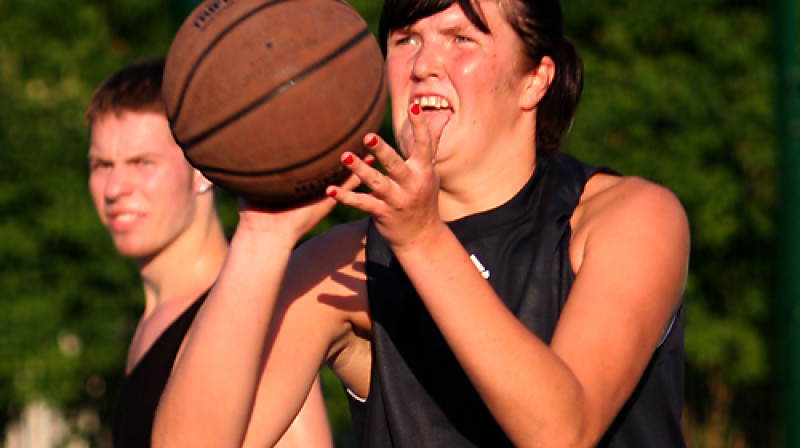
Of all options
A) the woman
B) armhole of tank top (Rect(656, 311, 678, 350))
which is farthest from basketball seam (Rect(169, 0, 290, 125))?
armhole of tank top (Rect(656, 311, 678, 350))

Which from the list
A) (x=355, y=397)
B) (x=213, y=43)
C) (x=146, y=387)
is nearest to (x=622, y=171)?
(x=146, y=387)

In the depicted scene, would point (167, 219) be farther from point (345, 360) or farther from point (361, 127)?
point (361, 127)

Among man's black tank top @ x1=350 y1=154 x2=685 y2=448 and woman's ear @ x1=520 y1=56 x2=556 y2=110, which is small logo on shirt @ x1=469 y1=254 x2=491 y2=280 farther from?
woman's ear @ x1=520 y1=56 x2=556 y2=110

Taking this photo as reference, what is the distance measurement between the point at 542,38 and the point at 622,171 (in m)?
5.75

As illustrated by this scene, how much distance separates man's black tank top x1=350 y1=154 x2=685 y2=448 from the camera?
3.15m

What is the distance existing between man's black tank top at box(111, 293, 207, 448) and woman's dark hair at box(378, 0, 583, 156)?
4.63 feet

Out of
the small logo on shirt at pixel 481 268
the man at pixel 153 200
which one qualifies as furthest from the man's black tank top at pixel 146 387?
the small logo on shirt at pixel 481 268

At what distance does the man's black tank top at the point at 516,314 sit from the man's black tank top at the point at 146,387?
1059 mm

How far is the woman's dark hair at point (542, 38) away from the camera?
3279 millimetres

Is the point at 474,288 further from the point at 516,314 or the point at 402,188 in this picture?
the point at 516,314

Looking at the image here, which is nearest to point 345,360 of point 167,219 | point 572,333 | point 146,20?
point 572,333

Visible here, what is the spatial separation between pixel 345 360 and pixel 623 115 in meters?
5.89

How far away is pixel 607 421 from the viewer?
2826mm

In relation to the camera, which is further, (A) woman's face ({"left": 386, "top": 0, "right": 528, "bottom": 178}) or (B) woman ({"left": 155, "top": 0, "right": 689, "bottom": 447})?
(A) woman's face ({"left": 386, "top": 0, "right": 528, "bottom": 178})
